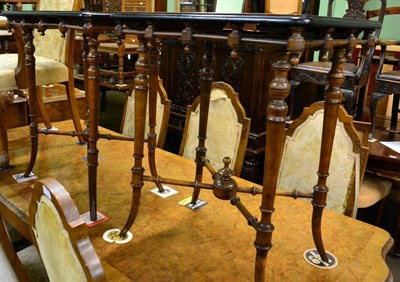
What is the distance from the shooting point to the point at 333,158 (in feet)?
5.14

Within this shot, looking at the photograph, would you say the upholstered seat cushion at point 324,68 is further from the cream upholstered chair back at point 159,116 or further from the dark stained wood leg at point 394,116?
the cream upholstered chair back at point 159,116

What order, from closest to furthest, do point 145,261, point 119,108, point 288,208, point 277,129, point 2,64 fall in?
point 277,129
point 145,261
point 288,208
point 2,64
point 119,108

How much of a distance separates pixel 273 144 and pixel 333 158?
83 cm

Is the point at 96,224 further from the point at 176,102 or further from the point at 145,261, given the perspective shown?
the point at 176,102

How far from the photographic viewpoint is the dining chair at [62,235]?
565mm

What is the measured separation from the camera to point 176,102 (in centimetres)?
313

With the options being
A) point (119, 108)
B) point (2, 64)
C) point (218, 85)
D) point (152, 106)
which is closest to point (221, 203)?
point (152, 106)

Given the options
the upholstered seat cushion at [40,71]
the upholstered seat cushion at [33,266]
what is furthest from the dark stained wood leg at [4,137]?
the upholstered seat cushion at [33,266]

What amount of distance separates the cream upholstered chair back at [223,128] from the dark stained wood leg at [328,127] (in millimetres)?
700

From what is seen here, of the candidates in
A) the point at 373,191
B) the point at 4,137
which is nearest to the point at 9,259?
the point at 4,137

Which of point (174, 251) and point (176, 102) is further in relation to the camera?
point (176, 102)

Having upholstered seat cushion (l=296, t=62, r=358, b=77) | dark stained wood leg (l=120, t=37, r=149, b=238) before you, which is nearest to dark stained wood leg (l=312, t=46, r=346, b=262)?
dark stained wood leg (l=120, t=37, r=149, b=238)

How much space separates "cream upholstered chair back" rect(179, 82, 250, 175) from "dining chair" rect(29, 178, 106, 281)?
1195mm

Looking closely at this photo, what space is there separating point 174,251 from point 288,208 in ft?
1.60
